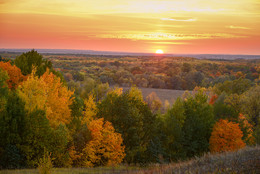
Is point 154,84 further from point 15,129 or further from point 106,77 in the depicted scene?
point 15,129

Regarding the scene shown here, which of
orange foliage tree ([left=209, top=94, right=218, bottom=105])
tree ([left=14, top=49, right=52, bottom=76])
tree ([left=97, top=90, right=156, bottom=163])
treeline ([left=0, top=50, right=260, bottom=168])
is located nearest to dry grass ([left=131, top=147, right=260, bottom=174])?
treeline ([left=0, top=50, right=260, bottom=168])

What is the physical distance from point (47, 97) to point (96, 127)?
25.4 ft

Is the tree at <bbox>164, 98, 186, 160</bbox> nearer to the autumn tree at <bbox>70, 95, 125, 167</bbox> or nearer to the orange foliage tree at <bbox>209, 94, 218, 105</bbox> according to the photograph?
the autumn tree at <bbox>70, 95, 125, 167</bbox>

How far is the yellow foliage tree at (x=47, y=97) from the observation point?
28.8 meters

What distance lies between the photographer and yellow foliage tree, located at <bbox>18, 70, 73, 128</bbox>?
2880 centimetres

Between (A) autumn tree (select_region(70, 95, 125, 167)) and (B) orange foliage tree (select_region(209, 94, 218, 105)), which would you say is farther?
(B) orange foliage tree (select_region(209, 94, 218, 105))

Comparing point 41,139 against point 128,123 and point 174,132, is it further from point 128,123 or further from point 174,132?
point 174,132

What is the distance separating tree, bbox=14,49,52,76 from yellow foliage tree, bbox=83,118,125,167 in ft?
53.6

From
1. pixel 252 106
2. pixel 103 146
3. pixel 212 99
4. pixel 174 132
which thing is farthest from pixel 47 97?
pixel 212 99

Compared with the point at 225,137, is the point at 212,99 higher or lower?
higher

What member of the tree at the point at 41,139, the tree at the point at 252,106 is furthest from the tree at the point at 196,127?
the tree at the point at 41,139

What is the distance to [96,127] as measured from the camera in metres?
31.5

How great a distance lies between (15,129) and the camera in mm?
26828

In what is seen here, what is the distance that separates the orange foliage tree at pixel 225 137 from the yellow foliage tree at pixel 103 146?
57.5 feet
